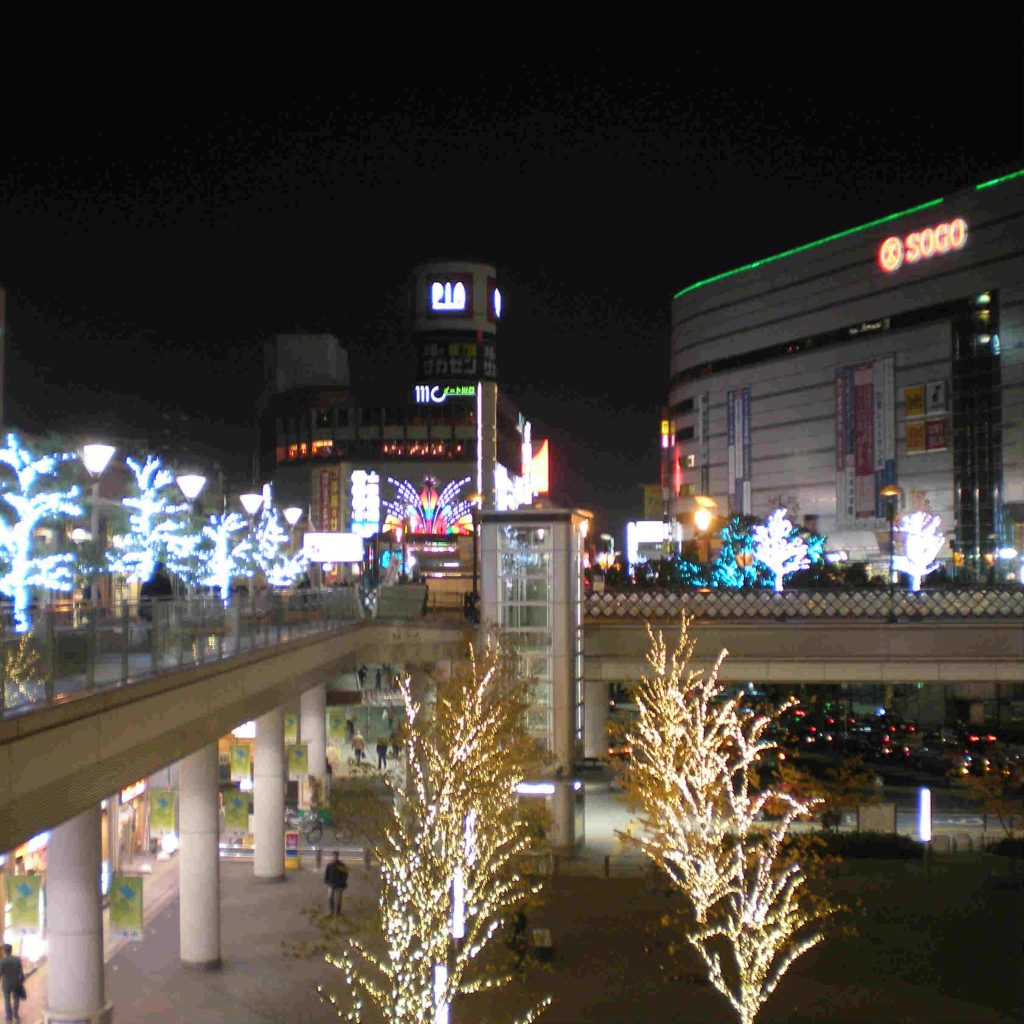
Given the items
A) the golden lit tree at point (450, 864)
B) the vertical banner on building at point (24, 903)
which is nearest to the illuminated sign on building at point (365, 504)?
the golden lit tree at point (450, 864)

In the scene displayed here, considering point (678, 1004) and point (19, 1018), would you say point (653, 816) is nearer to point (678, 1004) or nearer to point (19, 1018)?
point (678, 1004)

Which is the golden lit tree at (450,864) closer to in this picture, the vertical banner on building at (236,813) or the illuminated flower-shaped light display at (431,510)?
the vertical banner on building at (236,813)

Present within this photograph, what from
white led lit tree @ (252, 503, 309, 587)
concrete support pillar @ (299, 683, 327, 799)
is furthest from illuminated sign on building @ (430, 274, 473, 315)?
concrete support pillar @ (299, 683, 327, 799)

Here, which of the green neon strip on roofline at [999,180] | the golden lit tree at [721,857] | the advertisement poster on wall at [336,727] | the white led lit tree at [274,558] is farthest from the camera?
the green neon strip on roofline at [999,180]

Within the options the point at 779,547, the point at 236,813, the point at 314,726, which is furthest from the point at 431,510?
the point at 236,813

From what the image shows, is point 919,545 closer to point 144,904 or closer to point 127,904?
point 144,904

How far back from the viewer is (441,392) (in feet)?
422

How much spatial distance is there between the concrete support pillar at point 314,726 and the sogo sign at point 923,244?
7352 cm

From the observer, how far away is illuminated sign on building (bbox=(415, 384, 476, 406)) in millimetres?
127938

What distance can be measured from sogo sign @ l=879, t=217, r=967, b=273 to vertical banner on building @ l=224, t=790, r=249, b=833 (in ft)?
272

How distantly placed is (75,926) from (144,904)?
334 inches

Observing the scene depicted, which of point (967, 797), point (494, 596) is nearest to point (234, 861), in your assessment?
point (494, 596)

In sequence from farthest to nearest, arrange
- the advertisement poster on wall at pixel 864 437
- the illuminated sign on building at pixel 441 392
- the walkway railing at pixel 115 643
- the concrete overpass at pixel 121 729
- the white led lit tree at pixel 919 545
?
1. the illuminated sign on building at pixel 441 392
2. the advertisement poster on wall at pixel 864 437
3. the white led lit tree at pixel 919 545
4. the walkway railing at pixel 115 643
5. the concrete overpass at pixel 121 729

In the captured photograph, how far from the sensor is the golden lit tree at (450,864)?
14820mm
